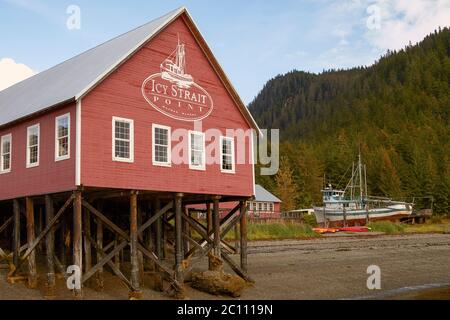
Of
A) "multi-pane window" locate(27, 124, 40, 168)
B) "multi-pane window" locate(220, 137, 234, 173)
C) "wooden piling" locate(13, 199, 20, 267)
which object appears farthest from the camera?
"multi-pane window" locate(220, 137, 234, 173)

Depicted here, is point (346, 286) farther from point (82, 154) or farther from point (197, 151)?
point (82, 154)

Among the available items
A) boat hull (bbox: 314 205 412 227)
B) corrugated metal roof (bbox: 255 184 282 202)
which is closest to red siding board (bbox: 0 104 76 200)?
corrugated metal roof (bbox: 255 184 282 202)

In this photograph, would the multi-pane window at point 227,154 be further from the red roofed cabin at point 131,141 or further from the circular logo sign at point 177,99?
the circular logo sign at point 177,99

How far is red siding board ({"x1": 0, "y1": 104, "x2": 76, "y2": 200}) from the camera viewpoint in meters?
21.0

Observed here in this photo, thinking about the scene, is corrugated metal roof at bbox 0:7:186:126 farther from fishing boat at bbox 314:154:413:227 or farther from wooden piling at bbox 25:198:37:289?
fishing boat at bbox 314:154:413:227

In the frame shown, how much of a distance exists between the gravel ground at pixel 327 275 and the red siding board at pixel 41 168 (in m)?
4.00

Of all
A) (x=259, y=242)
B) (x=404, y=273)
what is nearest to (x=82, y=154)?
(x=404, y=273)

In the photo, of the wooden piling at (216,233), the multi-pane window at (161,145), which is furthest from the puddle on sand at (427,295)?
the multi-pane window at (161,145)

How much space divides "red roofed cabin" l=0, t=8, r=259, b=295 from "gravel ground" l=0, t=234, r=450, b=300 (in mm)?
1161

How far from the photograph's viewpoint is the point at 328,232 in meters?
70.4

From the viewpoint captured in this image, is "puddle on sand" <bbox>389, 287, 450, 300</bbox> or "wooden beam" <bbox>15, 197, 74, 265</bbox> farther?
"puddle on sand" <bbox>389, 287, 450, 300</bbox>

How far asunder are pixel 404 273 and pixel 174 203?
47.5 ft

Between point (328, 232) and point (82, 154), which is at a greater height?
point (82, 154)

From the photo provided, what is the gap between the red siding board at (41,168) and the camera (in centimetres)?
2104
